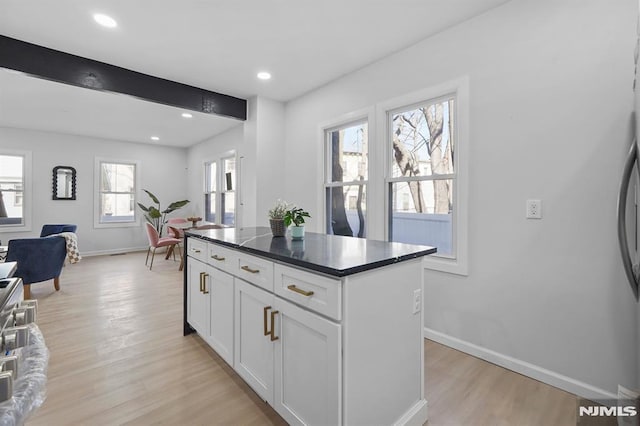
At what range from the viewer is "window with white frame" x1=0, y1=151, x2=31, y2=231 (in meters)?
5.71

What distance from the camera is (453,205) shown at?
8.45ft

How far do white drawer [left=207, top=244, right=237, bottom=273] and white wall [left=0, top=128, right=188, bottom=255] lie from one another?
586 cm

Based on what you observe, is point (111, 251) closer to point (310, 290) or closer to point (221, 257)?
point (221, 257)

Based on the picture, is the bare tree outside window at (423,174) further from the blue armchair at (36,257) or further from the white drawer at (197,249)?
the blue armchair at (36,257)

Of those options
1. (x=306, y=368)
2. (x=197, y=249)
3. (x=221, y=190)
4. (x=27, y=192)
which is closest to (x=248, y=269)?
(x=306, y=368)

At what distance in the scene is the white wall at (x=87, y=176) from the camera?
5.94 metres

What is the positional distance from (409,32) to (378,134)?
0.89m

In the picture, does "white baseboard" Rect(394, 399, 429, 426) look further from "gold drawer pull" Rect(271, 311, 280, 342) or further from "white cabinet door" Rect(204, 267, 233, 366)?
"white cabinet door" Rect(204, 267, 233, 366)

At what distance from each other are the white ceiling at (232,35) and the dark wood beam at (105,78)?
89mm

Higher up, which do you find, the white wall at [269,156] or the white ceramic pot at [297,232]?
the white wall at [269,156]

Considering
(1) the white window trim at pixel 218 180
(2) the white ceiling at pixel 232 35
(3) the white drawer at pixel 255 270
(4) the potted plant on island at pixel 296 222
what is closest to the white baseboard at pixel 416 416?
(3) the white drawer at pixel 255 270

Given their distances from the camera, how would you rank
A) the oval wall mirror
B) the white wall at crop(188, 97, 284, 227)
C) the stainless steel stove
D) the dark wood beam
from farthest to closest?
1. the oval wall mirror
2. the white wall at crop(188, 97, 284, 227)
3. the dark wood beam
4. the stainless steel stove

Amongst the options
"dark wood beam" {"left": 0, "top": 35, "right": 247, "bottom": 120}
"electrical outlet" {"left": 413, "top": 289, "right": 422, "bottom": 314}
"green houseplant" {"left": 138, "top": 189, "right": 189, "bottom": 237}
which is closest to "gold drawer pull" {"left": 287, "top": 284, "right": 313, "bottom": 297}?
"electrical outlet" {"left": 413, "top": 289, "right": 422, "bottom": 314}

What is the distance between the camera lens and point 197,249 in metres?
2.49
